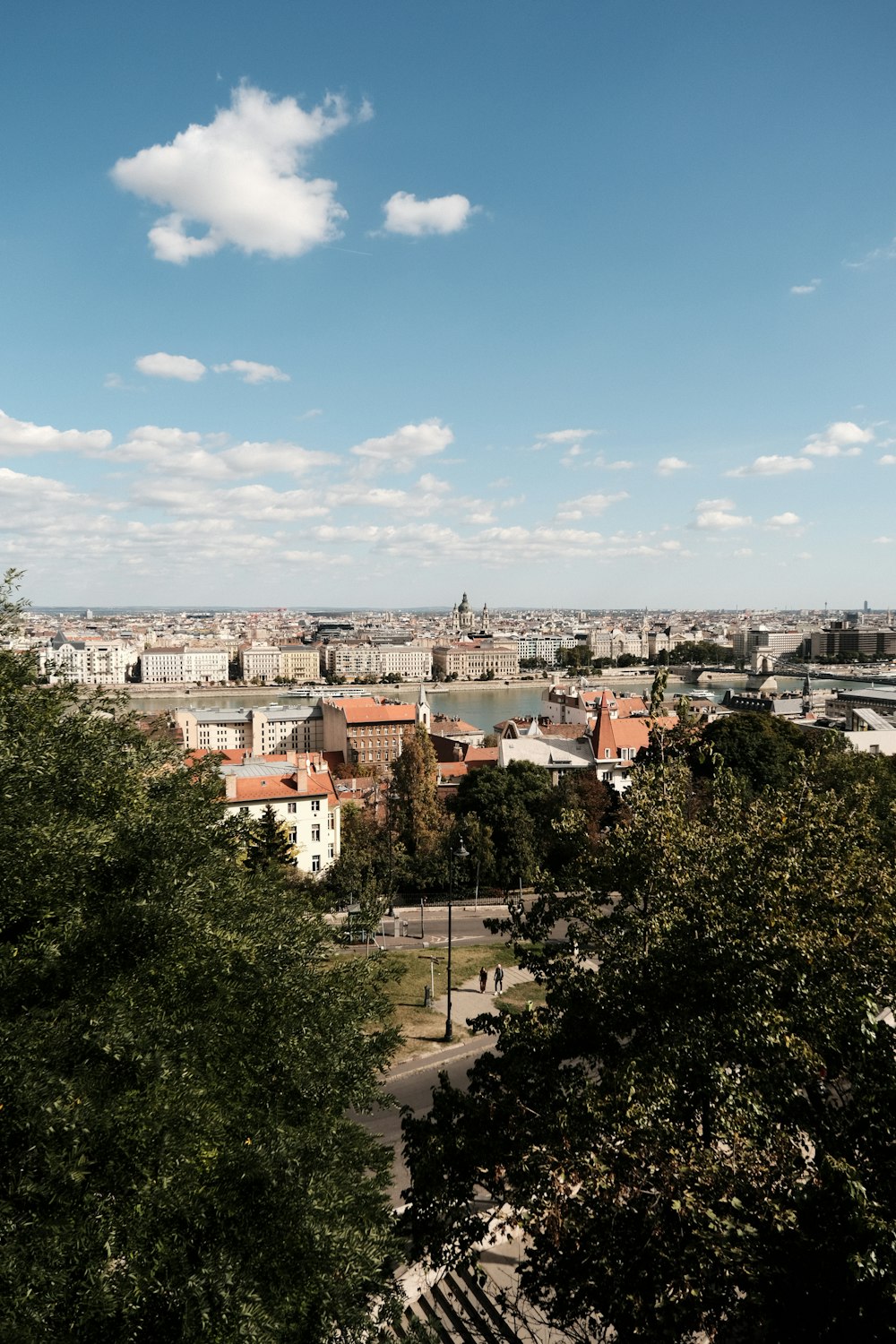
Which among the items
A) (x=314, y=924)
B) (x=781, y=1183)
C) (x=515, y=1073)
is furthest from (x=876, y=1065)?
(x=314, y=924)

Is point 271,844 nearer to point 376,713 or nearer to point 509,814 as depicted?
point 509,814

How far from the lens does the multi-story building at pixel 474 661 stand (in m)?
132

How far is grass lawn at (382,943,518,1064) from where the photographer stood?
13352mm

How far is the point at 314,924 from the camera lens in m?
8.19

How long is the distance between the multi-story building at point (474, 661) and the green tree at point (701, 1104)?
400ft

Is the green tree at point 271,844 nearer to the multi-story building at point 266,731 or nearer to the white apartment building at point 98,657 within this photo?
the multi-story building at point 266,731

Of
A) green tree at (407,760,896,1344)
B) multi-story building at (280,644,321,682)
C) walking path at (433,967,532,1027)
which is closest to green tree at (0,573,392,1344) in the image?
green tree at (407,760,896,1344)

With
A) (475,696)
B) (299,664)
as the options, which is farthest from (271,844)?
(299,664)

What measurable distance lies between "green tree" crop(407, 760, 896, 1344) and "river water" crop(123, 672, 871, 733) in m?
74.6

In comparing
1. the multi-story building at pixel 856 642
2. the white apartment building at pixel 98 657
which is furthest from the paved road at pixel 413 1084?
the multi-story building at pixel 856 642

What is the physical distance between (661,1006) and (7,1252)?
13.7ft

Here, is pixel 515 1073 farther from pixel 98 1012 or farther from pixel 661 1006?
pixel 98 1012

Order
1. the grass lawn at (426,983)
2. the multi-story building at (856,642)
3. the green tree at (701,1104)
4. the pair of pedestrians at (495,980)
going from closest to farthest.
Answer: the green tree at (701,1104), the grass lawn at (426,983), the pair of pedestrians at (495,980), the multi-story building at (856,642)

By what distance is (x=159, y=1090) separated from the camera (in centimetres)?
460
